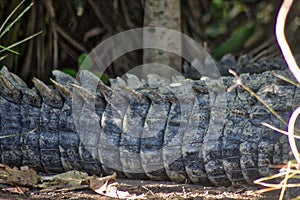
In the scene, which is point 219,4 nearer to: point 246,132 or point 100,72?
point 100,72

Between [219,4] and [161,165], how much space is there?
2.91 metres

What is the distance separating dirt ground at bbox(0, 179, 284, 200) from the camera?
7.61 feet

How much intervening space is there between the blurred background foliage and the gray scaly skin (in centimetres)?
133

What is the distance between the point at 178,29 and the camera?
4168 millimetres

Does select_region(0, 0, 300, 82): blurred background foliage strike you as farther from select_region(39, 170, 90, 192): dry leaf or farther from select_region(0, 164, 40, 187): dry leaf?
select_region(39, 170, 90, 192): dry leaf

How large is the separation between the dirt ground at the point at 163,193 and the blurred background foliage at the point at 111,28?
6.00 ft

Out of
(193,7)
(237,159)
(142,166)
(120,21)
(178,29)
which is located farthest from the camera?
(193,7)

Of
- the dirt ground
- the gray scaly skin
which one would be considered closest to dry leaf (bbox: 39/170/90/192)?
the dirt ground

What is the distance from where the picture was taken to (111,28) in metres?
4.76

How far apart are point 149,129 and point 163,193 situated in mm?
349

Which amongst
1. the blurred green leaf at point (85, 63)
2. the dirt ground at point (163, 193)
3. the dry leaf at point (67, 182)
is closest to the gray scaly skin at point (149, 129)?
the dirt ground at point (163, 193)

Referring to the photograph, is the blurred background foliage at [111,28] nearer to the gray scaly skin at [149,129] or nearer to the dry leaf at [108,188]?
the gray scaly skin at [149,129]

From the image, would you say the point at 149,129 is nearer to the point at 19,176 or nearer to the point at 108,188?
the point at 108,188

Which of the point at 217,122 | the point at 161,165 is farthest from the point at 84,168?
the point at 217,122
